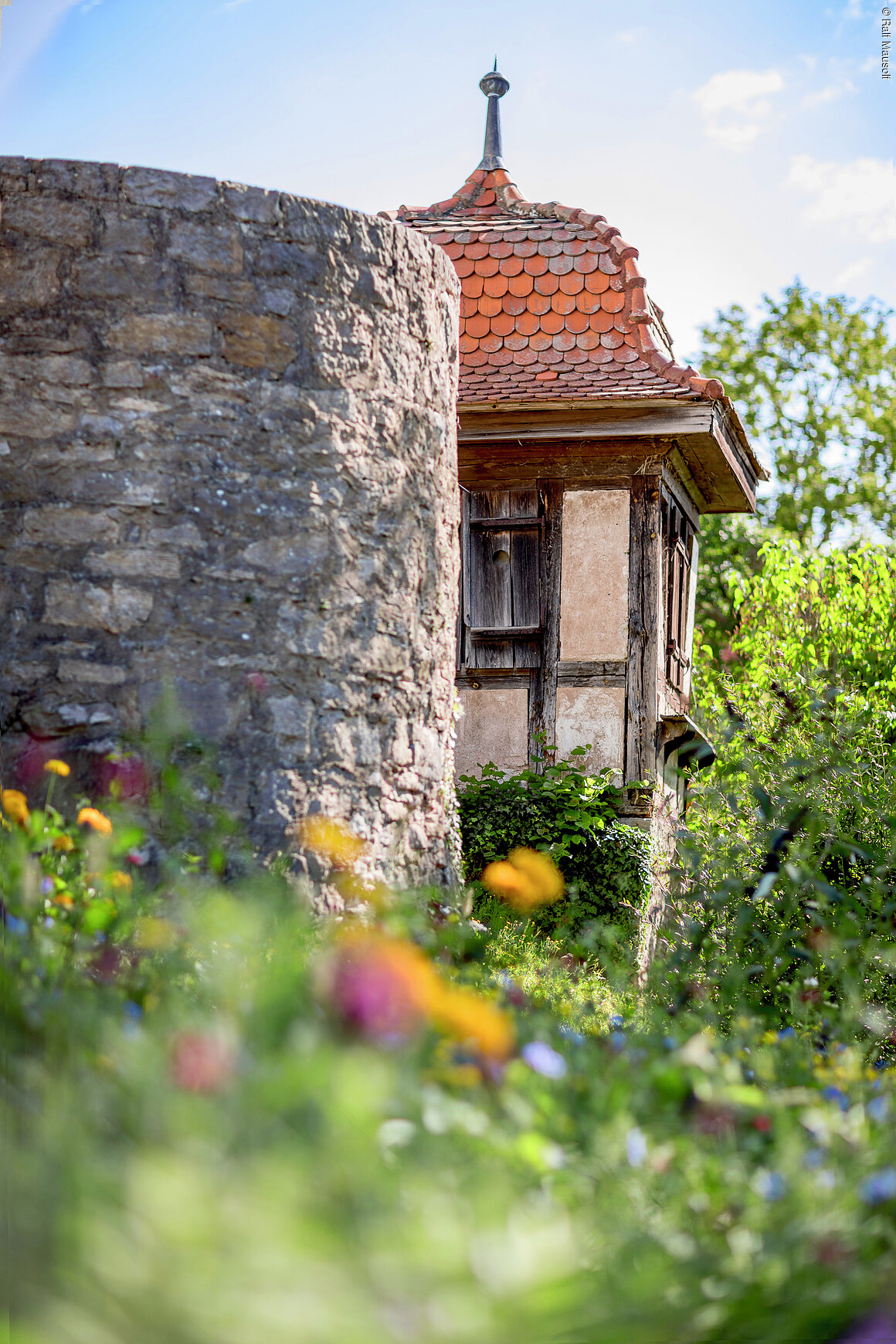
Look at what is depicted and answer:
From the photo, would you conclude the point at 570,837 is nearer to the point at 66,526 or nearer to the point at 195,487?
the point at 195,487

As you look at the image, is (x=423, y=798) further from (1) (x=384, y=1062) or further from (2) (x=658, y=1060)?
(1) (x=384, y=1062)

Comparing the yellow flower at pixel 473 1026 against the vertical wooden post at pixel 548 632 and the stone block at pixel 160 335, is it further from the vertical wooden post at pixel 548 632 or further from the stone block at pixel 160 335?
the vertical wooden post at pixel 548 632

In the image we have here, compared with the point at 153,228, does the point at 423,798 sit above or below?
below

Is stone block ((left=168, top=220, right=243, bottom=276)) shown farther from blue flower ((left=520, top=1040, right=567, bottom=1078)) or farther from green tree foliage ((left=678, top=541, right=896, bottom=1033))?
blue flower ((left=520, top=1040, right=567, bottom=1078))

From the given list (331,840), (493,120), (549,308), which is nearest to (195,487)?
(331,840)

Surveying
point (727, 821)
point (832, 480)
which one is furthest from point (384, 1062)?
point (832, 480)

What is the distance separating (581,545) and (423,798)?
16.7 ft

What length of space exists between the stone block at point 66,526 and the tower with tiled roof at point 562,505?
5.20m

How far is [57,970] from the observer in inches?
93.4

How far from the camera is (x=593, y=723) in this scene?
8977 millimetres

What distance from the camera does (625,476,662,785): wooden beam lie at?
350 inches

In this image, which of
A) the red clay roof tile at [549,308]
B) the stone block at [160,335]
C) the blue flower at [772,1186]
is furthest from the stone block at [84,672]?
the red clay roof tile at [549,308]

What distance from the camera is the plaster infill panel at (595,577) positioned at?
29.8 feet

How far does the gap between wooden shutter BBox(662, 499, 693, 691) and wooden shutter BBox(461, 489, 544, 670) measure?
3.40ft
